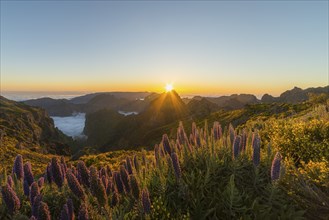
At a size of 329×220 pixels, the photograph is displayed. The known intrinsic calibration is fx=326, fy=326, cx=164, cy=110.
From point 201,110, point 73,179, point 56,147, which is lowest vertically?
point 56,147

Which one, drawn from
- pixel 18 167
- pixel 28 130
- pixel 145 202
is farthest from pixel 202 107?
pixel 145 202

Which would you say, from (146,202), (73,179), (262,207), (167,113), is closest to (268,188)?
(262,207)

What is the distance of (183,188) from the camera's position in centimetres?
536

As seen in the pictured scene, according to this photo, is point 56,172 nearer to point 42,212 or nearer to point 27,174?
point 27,174

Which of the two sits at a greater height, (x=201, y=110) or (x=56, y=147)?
(x=201, y=110)

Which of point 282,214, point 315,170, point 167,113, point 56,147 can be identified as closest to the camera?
point 282,214

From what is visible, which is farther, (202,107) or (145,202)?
(202,107)

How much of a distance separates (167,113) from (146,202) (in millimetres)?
183407

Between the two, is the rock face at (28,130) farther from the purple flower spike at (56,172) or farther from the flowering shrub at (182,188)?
the purple flower spike at (56,172)

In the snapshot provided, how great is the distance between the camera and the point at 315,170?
707 cm

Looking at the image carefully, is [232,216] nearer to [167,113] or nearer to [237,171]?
[237,171]

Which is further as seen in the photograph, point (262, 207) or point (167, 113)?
point (167, 113)

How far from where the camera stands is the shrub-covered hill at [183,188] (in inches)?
184

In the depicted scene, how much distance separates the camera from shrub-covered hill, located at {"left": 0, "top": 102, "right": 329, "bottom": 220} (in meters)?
4.68
